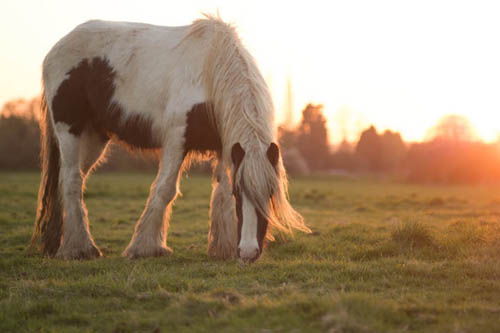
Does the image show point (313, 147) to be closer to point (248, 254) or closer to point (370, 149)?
point (370, 149)

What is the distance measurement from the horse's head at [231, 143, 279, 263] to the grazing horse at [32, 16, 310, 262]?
0.4 inches

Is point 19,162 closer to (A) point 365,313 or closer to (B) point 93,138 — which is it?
(B) point 93,138

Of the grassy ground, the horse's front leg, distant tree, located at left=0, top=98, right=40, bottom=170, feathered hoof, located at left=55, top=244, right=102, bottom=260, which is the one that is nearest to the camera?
the grassy ground

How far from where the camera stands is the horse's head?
4.71 metres

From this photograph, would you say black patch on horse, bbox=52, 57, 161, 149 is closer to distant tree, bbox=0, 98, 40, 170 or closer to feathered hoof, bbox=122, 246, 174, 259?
feathered hoof, bbox=122, 246, 174, 259

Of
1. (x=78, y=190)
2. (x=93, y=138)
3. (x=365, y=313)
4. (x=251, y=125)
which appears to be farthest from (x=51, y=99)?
(x=365, y=313)

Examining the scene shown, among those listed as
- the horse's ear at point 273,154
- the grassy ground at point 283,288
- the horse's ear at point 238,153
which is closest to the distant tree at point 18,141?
the grassy ground at point 283,288

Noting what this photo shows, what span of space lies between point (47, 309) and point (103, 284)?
0.61 meters

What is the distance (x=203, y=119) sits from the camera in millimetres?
5691

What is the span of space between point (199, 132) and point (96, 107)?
1679 millimetres

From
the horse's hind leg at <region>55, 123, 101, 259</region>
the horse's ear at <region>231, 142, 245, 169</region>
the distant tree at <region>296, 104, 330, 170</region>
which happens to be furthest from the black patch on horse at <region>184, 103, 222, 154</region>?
the distant tree at <region>296, 104, 330, 170</region>

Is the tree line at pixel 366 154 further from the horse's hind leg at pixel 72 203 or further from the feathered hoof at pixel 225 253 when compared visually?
the feathered hoof at pixel 225 253

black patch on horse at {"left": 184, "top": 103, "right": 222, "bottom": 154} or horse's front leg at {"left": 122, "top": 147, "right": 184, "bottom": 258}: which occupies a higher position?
black patch on horse at {"left": 184, "top": 103, "right": 222, "bottom": 154}

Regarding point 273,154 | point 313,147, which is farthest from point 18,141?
point 273,154
